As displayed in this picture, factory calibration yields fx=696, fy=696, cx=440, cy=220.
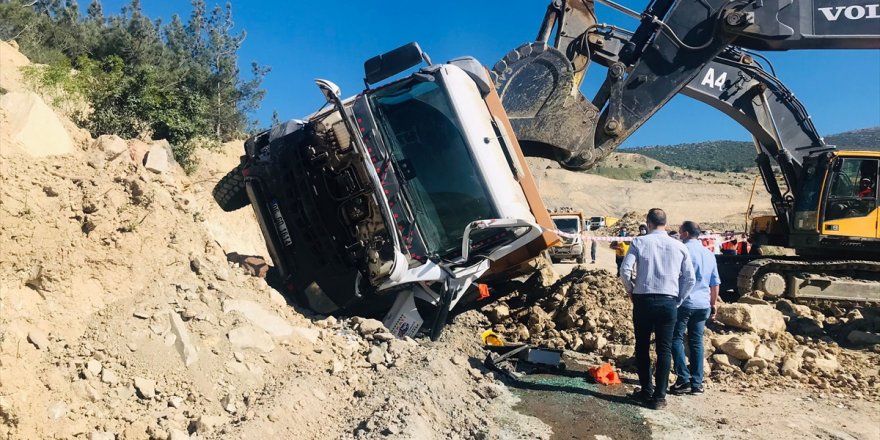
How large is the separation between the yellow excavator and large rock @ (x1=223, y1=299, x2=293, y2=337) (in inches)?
150

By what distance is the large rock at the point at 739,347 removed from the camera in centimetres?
705

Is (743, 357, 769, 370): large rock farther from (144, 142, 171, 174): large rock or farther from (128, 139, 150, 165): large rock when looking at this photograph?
(128, 139, 150, 165): large rock

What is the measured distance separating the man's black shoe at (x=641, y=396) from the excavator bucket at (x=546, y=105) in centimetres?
310

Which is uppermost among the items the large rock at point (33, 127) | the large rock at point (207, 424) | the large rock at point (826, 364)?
the large rock at point (33, 127)

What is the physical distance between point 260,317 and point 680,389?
3770 mm

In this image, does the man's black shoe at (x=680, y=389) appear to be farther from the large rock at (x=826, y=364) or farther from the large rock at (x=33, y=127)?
the large rock at (x=33, y=127)

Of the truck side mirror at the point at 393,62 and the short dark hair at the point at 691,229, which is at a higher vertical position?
the truck side mirror at the point at 393,62

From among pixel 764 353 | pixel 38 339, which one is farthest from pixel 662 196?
pixel 38 339

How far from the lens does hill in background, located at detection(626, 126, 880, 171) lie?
7503 cm

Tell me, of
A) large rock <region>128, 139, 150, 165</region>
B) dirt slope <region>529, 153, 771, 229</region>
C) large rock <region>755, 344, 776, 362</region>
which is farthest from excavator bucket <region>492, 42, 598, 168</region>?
dirt slope <region>529, 153, 771, 229</region>

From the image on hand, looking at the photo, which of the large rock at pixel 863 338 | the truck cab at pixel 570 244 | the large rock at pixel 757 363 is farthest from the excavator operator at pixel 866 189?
the truck cab at pixel 570 244

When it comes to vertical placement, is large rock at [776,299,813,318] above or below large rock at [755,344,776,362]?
below

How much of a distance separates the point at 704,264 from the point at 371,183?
10.5 ft

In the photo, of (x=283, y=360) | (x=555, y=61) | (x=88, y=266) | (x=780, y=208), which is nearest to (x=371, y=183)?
(x=283, y=360)
